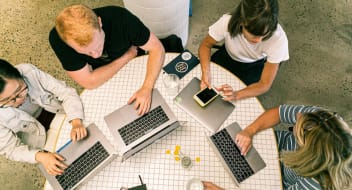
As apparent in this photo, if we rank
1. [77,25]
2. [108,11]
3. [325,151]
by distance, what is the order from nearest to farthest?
[325,151] → [77,25] → [108,11]

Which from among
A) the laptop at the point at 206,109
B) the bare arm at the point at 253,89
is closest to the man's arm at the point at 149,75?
the laptop at the point at 206,109

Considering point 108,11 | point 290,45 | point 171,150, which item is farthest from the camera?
point 290,45

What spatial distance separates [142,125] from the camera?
5.22 ft

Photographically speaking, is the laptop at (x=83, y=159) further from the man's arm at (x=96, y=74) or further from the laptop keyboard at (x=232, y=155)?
the laptop keyboard at (x=232, y=155)

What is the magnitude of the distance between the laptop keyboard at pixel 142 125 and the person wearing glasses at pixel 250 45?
0.98ft

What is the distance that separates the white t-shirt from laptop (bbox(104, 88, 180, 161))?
1.85ft

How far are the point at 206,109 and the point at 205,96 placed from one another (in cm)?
7

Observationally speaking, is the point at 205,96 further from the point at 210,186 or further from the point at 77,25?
the point at 77,25

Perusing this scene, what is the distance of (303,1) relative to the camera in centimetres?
297

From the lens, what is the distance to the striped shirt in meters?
1.39

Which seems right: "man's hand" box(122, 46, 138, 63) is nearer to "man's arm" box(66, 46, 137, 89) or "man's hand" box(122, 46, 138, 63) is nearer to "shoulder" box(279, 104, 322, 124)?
"man's arm" box(66, 46, 137, 89)

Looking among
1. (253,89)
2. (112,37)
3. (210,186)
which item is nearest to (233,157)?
(210,186)

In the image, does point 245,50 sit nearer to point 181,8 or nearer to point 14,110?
point 181,8

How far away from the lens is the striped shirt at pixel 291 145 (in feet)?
4.55
